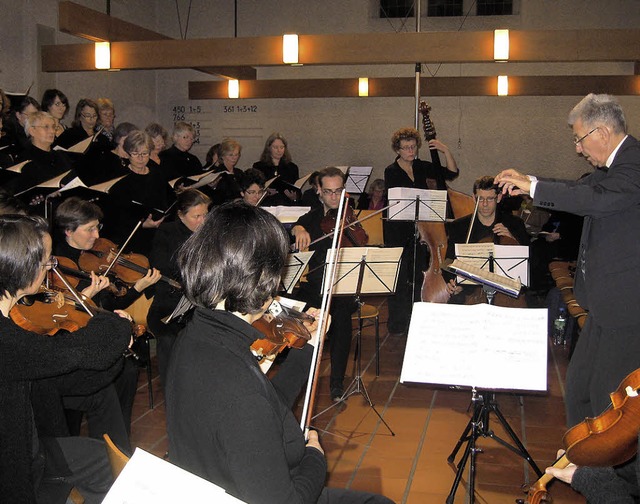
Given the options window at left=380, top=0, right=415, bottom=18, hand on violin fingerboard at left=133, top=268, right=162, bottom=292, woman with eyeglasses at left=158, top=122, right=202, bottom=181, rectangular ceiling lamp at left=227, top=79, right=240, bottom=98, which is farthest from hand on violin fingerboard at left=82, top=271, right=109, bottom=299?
window at left=380, top=0, right=415, bottom=18

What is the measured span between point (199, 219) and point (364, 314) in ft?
4.07

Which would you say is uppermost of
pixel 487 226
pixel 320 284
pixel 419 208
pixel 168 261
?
pixel 419 208

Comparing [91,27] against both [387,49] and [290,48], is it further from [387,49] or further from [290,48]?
[387,49]

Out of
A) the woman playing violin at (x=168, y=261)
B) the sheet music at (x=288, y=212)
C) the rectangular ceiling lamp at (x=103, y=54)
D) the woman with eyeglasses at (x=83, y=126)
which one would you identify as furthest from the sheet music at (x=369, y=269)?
the rectangular ceiling lamp at (x=103, y=54)

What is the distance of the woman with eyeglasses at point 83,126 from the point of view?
567 centimetres

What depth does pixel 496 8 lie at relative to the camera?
1018cm

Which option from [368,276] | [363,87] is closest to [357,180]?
[363,87]

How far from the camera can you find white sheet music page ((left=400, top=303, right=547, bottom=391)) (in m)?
2.67

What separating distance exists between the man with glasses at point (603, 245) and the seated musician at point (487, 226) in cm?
201

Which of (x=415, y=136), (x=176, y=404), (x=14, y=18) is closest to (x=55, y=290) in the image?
(x=176, y=404)

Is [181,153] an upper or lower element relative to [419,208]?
upper

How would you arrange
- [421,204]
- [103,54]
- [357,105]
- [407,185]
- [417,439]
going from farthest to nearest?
[357,105], [103,54], [407,185], [421,204], [417,439]

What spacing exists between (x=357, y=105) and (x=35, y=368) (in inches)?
358

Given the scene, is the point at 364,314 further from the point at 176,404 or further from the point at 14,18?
the point at 14,18
